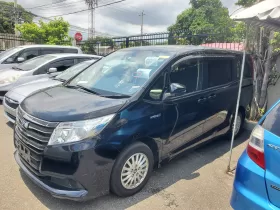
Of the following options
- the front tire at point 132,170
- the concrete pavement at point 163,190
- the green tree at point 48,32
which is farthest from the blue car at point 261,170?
the green tree at point 48,32

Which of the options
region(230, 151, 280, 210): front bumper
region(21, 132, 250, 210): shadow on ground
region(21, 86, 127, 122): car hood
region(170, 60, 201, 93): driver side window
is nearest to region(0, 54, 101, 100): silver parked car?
region(21, 86, 127, 122): car hood

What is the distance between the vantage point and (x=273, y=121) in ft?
7.07

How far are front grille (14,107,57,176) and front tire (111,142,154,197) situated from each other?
765mm

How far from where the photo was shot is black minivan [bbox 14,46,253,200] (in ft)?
A: 8.32

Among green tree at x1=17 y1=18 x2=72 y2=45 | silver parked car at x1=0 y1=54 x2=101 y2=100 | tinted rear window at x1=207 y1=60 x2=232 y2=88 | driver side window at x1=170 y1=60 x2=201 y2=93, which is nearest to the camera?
driver side window at x1=170 y1=60 x2=201 y2=93

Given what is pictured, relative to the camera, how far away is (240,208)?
219 centimetres

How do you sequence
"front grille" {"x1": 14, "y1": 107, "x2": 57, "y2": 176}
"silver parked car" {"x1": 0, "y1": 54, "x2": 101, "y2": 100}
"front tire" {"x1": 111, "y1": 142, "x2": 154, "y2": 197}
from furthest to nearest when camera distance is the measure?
"silver parked car" {"x1": 0, "y1": 54, "x2": 101, "y2": 100} → "front tire" {"x1": 111, "y1": 142, "x2": 154, "y2": 197} → "front grille" {"x1": 14, "y1": 107, "x2": 57, "y2": 176}

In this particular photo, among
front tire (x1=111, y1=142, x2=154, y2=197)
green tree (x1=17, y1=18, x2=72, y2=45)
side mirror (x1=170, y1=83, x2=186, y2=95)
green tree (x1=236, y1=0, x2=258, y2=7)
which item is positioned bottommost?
front tire (x1=111, y1=142, x2=154, y2=197)

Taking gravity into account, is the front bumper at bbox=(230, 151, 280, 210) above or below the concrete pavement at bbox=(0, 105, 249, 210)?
above

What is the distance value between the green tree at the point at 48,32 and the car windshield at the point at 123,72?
14.5m

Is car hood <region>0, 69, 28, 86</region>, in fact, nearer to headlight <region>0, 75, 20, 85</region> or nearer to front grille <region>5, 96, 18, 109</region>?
headlight <region>0, 75, 20, 85</region>

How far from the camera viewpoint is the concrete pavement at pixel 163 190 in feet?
9.25

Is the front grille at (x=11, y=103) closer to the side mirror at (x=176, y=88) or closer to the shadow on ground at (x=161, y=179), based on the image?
the shadow on ground at (x=161, y=179)

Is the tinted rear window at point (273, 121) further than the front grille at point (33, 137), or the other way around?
the front grille at point (33, 137)
